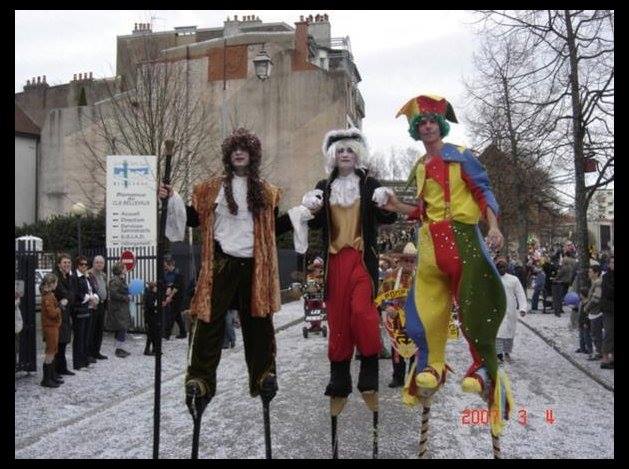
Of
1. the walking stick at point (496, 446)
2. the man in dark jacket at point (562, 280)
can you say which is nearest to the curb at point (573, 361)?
the man in dark jacket at point (562, 280)

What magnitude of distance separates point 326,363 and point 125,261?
554 centimetres

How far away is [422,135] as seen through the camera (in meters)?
4.03

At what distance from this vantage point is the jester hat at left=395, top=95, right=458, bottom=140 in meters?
4.00

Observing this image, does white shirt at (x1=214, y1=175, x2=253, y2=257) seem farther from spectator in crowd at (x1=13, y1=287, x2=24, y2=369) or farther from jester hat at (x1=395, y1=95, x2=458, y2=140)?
spectator in crowd at (x1=13, y1=287, x2=24, y2=369)

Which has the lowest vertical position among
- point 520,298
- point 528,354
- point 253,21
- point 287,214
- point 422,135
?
point 528,354

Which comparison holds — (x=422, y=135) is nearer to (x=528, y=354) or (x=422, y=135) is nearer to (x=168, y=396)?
(x=168, y=396)

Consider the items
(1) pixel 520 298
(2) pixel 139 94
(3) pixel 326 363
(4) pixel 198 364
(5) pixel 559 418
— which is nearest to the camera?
(4) pixel 198 364

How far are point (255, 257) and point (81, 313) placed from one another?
521 cm

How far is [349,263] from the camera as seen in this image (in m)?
3.90

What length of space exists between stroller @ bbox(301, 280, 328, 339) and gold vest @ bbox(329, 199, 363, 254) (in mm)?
7296

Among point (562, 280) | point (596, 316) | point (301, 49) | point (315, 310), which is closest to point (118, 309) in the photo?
point (315, 310)

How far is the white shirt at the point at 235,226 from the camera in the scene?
153 inches

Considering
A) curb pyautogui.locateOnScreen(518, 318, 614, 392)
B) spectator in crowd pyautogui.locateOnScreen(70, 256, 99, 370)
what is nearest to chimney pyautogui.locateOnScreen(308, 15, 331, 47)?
curb pyautogui.locateOnScreen(518, 318, 614, 392)
